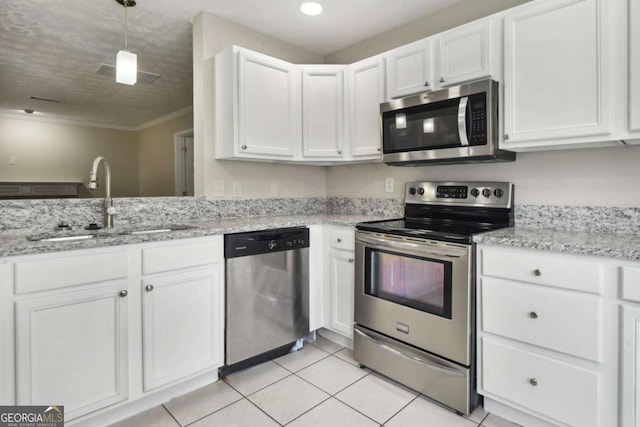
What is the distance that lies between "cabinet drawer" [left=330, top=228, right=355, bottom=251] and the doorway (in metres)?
4.20

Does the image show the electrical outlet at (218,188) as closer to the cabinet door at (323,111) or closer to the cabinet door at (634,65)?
the cabinet door at (323,111)

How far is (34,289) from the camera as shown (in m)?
1.41

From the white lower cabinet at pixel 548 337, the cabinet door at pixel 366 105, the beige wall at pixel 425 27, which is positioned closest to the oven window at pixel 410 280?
the white lower cabinet at pixel 548 337

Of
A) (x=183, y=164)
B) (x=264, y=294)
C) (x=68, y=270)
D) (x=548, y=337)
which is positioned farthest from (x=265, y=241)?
(x=183, y=164)

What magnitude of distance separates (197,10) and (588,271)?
109 inches

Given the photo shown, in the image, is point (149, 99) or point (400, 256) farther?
point (149, 99)

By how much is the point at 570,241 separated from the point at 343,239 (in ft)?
4.18

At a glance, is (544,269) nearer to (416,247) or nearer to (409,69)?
(416,247)

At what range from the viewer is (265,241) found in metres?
2.15

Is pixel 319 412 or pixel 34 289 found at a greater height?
pixel 34 289

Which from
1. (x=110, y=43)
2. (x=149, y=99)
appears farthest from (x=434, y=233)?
(x=149, y=99)

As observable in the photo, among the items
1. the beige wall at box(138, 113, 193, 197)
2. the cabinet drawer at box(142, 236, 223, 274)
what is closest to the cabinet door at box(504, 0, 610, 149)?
the cabinet drawer at box(142, 236, 223, 274)

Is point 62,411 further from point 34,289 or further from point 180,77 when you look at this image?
point 180,77

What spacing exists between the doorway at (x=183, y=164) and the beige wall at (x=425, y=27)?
3622 mm
